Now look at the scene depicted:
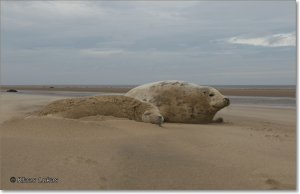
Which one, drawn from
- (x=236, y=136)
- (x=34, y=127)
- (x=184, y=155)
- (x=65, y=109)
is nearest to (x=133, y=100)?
(x=65, y=109)

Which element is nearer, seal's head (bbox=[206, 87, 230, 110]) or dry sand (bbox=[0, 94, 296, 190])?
dry sand (bbox=[0, 94, 296, 190])

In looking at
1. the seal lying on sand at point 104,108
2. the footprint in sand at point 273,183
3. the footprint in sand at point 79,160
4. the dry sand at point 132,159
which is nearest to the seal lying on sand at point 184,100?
the seal lying on sand at point 104,108

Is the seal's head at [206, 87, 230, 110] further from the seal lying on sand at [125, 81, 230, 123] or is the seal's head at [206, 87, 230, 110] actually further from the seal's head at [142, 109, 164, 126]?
the seal's head at [142, 109, 164, 126]

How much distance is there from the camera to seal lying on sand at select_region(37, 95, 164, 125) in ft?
22.9

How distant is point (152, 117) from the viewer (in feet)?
22.1

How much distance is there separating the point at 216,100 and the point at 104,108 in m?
3.08

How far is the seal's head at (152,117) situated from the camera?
21.7 feet

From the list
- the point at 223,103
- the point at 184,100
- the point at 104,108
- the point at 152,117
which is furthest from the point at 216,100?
the point at 104,108

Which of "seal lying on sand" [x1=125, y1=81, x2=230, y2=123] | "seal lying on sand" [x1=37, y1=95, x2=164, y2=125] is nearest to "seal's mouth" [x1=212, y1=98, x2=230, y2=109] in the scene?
"seal lying on sand" [x1=125, y1=81, x2=230, y2=123]

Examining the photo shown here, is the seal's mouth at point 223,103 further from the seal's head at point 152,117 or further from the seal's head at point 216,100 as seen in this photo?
the seal's head at point 152,117

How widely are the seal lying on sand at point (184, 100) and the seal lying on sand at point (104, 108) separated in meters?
1.45

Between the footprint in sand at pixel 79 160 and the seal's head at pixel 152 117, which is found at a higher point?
the seal's head at pixel 152 117

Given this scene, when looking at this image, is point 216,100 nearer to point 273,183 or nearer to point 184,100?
point 184,100

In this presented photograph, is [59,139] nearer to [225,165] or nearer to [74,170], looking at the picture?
[74,170]
